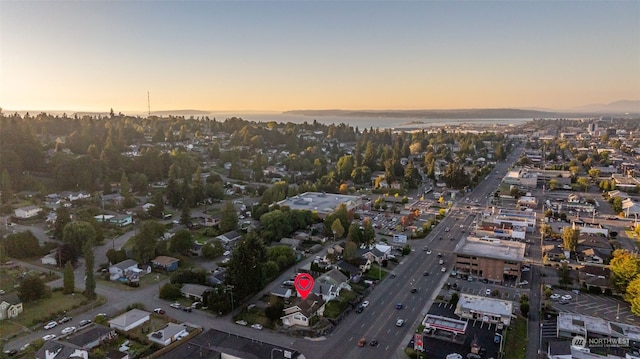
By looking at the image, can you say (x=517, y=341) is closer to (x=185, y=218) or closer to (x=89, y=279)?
(x=89, y=279)

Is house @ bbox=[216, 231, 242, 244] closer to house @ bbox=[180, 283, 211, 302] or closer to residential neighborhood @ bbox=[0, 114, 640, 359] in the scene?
residential neighborhood @ bbox=[0, 114, 640, 359]

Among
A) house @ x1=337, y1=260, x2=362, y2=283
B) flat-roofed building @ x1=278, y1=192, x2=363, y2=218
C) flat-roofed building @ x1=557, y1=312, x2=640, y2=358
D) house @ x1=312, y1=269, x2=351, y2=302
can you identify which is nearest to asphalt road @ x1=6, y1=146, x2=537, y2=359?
house @ x1=337, y1=260, x2=362, y2=283

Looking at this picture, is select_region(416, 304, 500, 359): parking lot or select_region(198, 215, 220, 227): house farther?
select_region(198, 215, 220, 227): house

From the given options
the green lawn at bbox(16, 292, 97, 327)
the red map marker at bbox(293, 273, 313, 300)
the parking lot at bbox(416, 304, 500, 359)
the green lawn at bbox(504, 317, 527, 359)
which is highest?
the red map marker at bbox(293, 273, 313, 300)

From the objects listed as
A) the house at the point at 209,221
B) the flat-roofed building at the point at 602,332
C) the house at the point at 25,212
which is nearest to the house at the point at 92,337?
the house at the point at 209,221

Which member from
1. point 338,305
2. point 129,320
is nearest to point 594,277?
point 338,305

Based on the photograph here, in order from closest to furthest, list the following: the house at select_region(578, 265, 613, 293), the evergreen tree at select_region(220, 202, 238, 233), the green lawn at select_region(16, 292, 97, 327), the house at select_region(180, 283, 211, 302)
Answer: the green lawn at select_region(16, 292, 97, 327) → the house at select_region(180, 283, 211, 302) → the house at select_region(578, 265, 613, 293) → the evergreen tree at select_region(220, 202, 238, 233)
